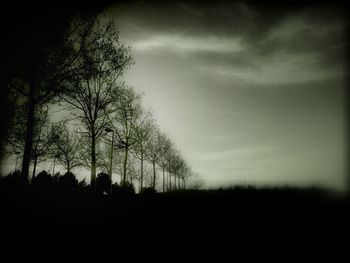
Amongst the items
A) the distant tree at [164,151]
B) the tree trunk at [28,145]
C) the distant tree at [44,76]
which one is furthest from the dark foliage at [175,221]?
the distant tree at [164,151]

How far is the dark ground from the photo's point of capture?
5.74 m

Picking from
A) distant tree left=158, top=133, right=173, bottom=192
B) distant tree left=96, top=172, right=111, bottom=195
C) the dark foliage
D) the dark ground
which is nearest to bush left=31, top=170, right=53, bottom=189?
the dark foliage

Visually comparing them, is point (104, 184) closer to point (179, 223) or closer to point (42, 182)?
point (42, 182)

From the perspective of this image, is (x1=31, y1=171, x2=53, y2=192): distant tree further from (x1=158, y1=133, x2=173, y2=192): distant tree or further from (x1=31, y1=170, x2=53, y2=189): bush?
(x1=158, y1=133, x2=173, y2=192): distant tree

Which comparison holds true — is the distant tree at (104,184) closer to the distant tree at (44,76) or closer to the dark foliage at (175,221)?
the distant tree at (44,76)

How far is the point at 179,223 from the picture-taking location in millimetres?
7250

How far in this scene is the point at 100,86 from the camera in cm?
2112

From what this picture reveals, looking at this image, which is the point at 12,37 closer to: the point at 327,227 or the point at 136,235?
the point at 136,235

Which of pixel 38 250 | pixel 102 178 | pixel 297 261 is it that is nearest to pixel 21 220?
pixel 38 250

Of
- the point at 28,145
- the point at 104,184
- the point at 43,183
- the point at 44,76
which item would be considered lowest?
the point at 104,184

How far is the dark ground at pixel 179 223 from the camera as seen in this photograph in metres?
5.74

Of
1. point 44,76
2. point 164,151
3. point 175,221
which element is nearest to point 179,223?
point 175,221

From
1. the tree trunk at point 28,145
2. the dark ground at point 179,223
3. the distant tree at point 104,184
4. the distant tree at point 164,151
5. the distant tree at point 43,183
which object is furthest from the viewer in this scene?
the distant tree at point 164,151

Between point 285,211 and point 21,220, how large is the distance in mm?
8360
